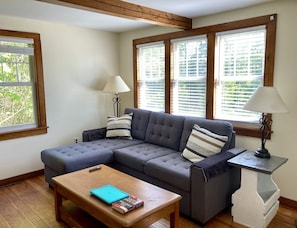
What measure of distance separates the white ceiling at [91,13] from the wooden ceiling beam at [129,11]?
6 cm

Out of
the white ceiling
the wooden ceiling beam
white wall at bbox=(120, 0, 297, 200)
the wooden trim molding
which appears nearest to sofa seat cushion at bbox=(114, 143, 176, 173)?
A: white wall at bbox=(120, 0, 297, 200)

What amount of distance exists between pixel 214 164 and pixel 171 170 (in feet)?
1.48

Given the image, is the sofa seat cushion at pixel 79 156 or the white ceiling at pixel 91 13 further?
the sofa seat cushion at pixel 79 156

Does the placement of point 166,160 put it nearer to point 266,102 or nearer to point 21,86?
point 266,102

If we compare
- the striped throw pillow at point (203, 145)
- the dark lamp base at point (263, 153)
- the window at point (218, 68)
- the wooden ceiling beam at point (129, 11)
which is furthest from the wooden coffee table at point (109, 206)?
the wooden ceiling beam at point (129, 11)

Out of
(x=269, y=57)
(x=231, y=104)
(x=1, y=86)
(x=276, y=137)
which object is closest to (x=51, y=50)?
(x=1, y=86)

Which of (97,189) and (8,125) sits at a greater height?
(8,125)

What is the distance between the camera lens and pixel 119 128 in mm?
3922

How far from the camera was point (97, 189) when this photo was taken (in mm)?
2121

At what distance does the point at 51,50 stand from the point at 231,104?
276cm

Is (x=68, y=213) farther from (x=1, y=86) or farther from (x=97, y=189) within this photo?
(x=1, y=86)

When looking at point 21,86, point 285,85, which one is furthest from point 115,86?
point 285,85

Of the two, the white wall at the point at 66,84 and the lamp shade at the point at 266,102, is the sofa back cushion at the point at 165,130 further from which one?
the white wall at the point at 66,84

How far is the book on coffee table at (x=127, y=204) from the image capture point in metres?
1.80
